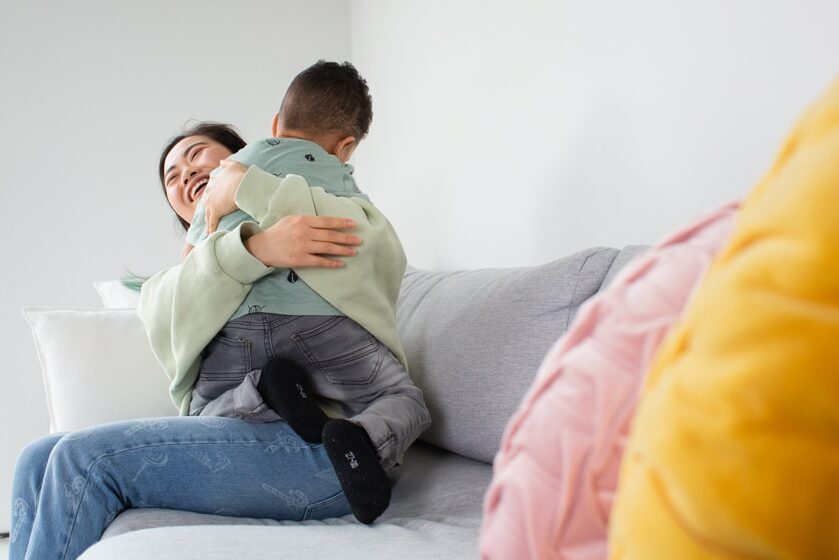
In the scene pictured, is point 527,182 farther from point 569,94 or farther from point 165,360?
point 165,360

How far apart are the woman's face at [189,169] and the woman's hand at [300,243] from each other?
73 cm

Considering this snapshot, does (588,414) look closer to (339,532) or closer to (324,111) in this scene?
(339,532)

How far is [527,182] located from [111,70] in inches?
83.3

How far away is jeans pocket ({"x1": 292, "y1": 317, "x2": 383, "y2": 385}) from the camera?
1.50 meters

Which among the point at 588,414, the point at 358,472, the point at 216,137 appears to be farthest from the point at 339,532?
the point at 216,137

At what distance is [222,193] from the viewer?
64.5 inches

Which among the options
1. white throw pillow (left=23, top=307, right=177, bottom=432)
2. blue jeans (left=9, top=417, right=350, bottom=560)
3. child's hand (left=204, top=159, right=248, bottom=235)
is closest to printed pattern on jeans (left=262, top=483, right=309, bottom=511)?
blue jeans (left=9, top=417, right=350, bottom=560)

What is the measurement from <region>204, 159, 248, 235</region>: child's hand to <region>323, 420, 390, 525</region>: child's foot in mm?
574

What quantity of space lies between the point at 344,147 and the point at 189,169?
573 millimetres

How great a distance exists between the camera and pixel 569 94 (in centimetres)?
184

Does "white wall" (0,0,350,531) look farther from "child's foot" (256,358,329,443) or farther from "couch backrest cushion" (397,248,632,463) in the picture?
"child's foot" (256,358,329,443)

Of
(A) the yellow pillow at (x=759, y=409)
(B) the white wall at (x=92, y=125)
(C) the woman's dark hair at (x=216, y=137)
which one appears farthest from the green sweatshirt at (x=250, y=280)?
(B) the white wall at (x=92, y=125)

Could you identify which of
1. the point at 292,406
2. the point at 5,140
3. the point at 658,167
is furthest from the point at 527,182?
the point at 5,140

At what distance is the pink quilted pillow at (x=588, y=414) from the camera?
441mm
